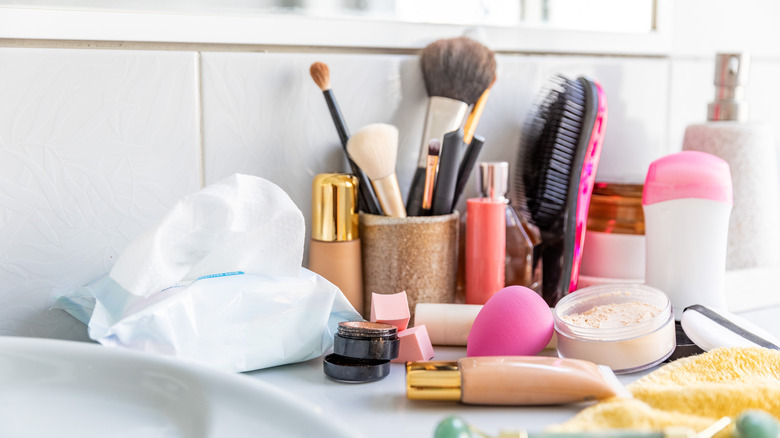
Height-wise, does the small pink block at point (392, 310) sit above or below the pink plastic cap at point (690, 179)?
below

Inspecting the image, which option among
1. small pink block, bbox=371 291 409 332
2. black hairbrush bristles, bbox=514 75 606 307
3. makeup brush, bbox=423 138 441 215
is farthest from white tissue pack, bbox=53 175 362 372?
black hairbrush bristles, bbox=514 75 606 307

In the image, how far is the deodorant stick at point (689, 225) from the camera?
0.59 meters

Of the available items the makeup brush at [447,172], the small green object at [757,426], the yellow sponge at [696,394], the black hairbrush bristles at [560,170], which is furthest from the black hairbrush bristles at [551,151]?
the small green object at [757,426]

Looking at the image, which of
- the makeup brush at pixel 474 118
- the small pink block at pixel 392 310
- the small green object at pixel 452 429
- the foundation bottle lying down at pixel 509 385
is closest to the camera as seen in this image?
the small green object at pixel 452 429

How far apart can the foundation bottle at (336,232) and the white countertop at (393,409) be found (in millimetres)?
110

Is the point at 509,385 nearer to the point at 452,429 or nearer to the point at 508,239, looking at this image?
the point at 452,429

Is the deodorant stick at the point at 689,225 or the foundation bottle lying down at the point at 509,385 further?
the deodorant stick at the point at 689,225

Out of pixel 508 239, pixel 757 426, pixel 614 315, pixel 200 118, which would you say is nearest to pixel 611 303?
pixel 614 315

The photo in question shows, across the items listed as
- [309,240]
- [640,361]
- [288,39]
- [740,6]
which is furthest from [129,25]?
[740,6]

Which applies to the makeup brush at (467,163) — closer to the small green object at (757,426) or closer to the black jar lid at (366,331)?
the black jar lid at (366,331)

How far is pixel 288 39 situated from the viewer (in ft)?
2.06

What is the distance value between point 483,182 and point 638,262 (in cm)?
18

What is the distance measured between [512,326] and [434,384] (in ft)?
0.31

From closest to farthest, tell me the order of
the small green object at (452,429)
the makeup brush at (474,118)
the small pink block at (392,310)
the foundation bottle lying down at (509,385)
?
the small green object at (452,429) → the foundation bottle lying down at (509,385) → the small pink block at (392,310) → the makeup brush at (474,118)
